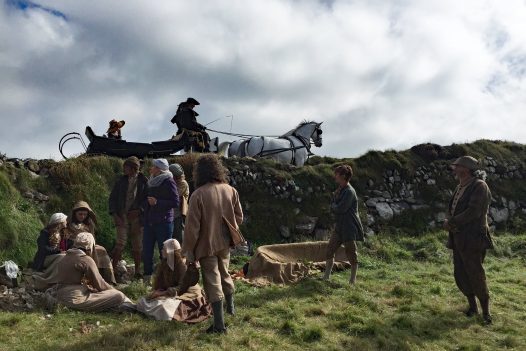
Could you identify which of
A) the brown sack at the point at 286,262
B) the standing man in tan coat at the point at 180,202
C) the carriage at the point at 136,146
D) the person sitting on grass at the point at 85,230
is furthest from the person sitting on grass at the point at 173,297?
the carriage at the point at 136,146

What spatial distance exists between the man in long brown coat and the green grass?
1.29 ft

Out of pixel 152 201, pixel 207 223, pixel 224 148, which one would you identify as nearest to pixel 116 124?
pixel 224 148

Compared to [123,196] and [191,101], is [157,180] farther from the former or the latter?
[191,101]

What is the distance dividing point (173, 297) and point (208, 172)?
5.93ft

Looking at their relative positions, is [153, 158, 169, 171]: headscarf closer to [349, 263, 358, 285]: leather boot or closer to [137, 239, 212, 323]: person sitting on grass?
[137, 239, 212, 323]: person sitting on grass

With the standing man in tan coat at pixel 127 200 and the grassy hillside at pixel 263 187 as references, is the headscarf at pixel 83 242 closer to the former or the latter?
the standing man in tan coat at pixel 127 200

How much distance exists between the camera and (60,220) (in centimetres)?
740

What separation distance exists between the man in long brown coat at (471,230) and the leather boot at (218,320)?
3462 millimetres

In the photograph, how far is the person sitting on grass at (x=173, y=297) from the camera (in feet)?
20.4

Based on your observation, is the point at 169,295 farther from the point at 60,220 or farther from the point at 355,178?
the point at 355,178

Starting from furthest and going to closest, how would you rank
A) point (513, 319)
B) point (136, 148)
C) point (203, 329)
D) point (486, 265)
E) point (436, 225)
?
point (436, 225) < point (136, 148) < point (486, 265) < point (513, 319) < point (203, 329)

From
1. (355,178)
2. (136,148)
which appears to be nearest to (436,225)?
(355,178)

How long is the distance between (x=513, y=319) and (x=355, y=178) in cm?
858

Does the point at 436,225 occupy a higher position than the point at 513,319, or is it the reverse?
the point at 436,225
